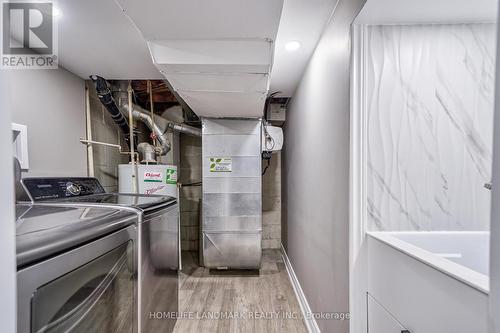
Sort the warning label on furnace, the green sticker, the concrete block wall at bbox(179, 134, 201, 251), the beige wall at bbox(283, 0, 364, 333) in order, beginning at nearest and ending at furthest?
the beige wall at bbox(283, 0, 364, 333)
the green sticker
the warning label on furnace
the concrete block wall at bbox(179, 134, 201, 251)

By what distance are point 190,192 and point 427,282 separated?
3.34 m

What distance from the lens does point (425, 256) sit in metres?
0.82

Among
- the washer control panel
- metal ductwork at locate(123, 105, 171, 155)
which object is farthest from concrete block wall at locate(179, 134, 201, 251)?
the washer control panel

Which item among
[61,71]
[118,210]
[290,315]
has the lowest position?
[290,315]

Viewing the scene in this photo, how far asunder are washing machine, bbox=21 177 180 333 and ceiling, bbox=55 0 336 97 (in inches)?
35.8

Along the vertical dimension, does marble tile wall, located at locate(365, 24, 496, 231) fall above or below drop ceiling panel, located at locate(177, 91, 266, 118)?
below

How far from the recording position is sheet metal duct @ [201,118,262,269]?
2.88m

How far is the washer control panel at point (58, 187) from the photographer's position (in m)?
1.38

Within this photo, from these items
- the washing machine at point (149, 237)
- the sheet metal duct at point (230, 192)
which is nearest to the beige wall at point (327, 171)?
the sheet metal duct at point (230, 192)

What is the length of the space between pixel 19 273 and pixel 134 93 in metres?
2.64

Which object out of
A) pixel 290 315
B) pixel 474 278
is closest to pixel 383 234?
pixel 474 278

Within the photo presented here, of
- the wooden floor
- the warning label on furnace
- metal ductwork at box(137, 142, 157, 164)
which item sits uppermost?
metal ductwork at box(137, 142, 157, 164)

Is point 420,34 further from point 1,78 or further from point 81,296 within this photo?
point 81,296
